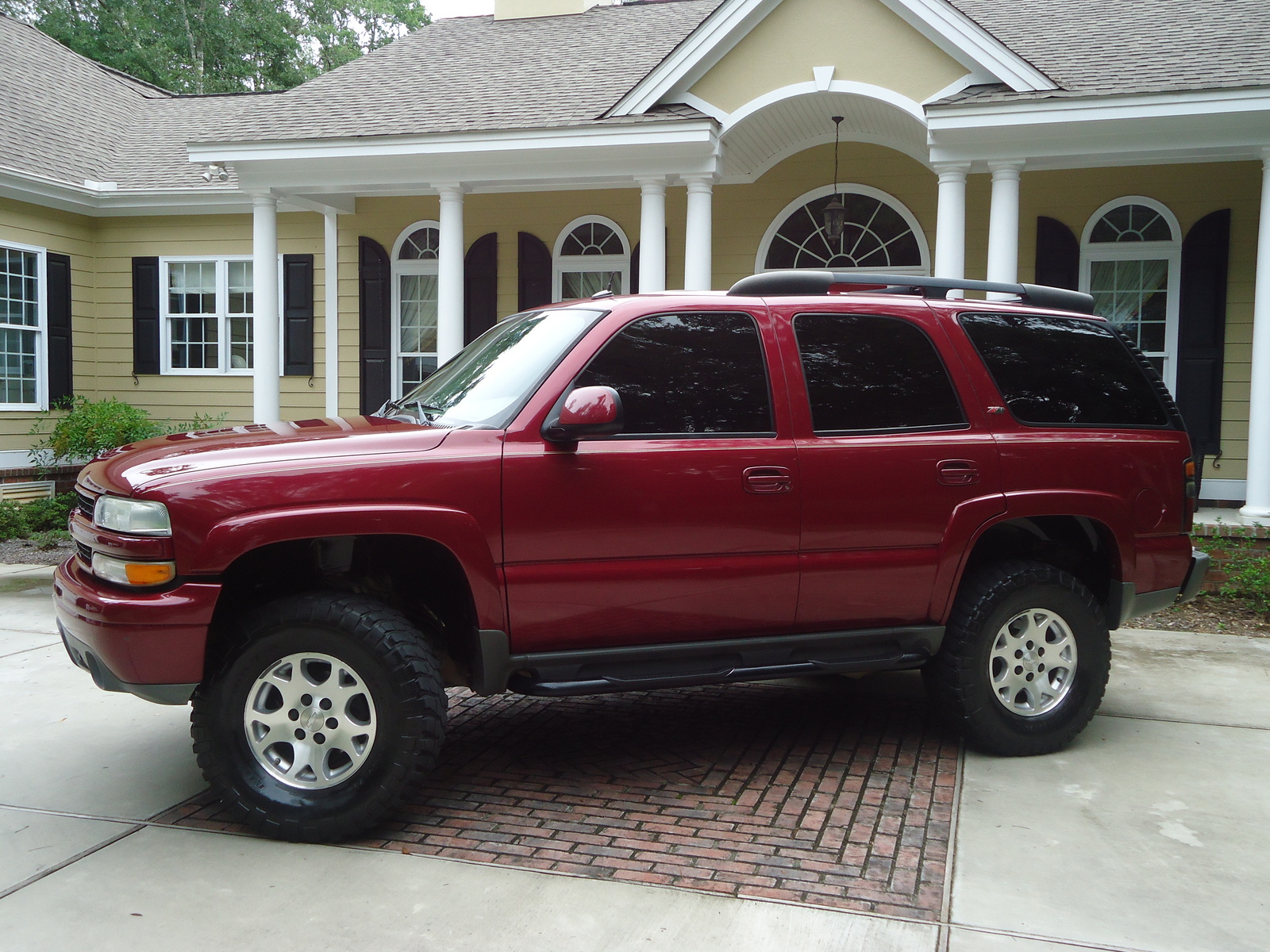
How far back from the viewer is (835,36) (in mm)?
10258

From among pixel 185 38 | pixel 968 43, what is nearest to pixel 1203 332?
pixel 968 43

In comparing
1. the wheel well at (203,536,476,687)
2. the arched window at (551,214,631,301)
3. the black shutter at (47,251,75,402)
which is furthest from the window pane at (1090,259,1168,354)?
the black shutter at (47,251,75,402)

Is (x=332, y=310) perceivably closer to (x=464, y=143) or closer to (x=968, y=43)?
(x=464, y=143)

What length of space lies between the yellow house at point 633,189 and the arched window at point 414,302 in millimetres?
41

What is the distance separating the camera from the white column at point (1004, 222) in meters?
10.0

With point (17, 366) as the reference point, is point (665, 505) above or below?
below

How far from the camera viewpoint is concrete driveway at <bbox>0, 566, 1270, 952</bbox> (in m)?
3.16

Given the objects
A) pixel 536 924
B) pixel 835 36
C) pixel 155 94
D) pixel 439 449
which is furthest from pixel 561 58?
pixel 536 924

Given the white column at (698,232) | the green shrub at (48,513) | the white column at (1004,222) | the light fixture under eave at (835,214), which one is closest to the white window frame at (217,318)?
the green shrub at (48,513)

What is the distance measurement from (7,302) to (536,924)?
13.3 m

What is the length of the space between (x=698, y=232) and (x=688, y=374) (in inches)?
269

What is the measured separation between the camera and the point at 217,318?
1443 cm

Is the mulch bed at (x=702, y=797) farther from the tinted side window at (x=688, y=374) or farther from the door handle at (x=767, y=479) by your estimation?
the tinted side window at (x=688, y=374)

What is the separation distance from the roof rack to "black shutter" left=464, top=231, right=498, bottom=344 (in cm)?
850
